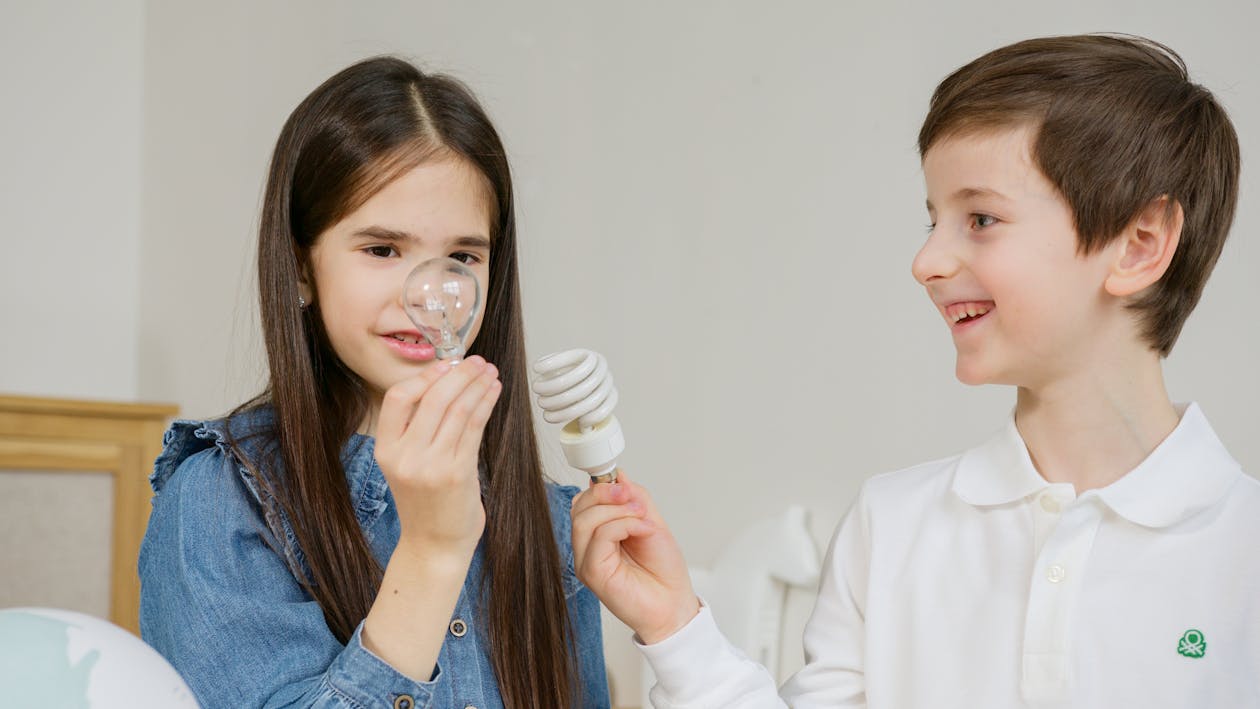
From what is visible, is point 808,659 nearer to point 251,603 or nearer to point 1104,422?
point 1104,422

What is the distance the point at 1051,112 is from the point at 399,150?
55 cm

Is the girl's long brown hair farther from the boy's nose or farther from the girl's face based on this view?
the boy's nose

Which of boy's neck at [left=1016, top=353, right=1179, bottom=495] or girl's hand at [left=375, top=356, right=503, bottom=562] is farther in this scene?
boy's neck at [left=1016, top=353, right=1179, bottom=495]

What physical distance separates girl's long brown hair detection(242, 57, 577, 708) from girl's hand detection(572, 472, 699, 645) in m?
0.10

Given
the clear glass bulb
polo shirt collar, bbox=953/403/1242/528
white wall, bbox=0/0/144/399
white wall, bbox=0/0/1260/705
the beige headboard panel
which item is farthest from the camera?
white wall, bbox=0/0/144/399

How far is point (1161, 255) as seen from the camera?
103 cm

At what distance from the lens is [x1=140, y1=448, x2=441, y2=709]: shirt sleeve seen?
93 cm

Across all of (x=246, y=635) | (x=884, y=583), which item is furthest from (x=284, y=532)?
(x=884, y=583)

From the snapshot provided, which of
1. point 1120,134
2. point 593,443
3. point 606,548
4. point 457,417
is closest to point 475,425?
point 457,417

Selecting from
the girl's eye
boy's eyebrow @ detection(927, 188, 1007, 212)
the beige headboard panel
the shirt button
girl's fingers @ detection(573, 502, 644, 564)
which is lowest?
the beige headboard panel

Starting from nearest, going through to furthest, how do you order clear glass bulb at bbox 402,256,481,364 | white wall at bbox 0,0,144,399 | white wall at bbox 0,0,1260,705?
1. clear glass bulb at bbox 402,256,481,364
2. white wall at bbox 0,0,1260,705
3. white wall at bbox 0,0,144,399

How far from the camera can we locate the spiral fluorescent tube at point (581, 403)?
3.10 feet

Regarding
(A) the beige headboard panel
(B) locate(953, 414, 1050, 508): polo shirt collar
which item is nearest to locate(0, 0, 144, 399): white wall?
(A) the beige headboard panel

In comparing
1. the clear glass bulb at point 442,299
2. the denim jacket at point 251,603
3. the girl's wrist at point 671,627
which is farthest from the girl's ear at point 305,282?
the girl's wrist at point 671,627
